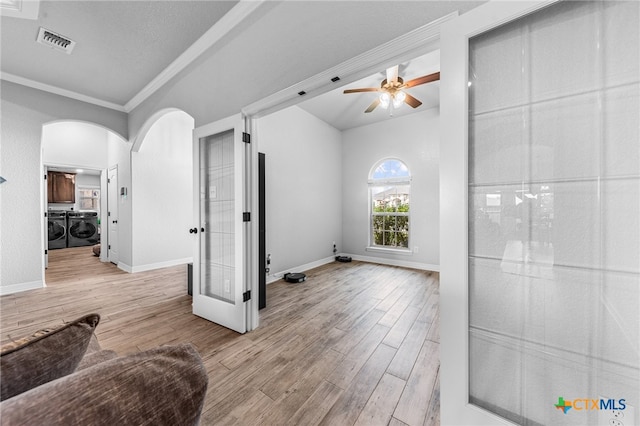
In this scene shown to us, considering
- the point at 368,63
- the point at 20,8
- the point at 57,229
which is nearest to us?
the point at 368,63

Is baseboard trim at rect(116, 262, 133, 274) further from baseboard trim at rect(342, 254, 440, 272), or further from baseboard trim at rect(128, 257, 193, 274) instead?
baseboard trim at rect(342, 254, 440, 272)

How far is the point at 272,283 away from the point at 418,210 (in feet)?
9.84

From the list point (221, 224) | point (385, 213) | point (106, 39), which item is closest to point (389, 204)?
point (385, 213)

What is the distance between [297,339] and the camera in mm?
2037

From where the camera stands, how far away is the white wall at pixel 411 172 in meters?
4.34

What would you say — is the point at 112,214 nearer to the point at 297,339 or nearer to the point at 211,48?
the point at 211,48

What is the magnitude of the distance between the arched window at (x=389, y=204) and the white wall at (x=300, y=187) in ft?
2.61

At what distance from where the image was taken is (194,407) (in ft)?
1.61

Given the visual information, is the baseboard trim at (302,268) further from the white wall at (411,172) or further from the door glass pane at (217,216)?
the door glass pane at (217,216)

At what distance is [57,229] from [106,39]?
7.28 m

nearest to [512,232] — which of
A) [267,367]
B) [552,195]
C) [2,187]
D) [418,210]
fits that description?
[552,195]

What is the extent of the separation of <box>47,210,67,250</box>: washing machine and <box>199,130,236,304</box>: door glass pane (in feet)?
24.5

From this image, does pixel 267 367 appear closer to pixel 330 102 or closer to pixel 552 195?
pixel 552 195

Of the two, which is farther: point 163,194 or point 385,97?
point 163,194
